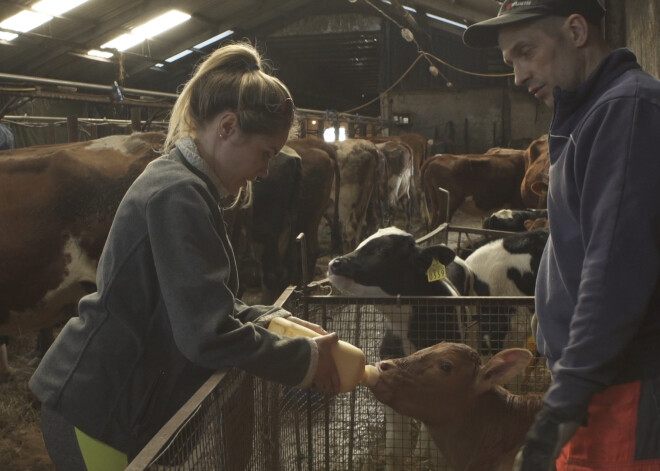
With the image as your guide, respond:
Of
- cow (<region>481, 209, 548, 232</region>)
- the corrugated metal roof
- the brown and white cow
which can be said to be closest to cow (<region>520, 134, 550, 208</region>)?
cow (<region>481, 209, 548, 232</region>)

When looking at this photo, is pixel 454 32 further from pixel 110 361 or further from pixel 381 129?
pixel 110 361

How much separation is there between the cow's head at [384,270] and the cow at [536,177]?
4.32m

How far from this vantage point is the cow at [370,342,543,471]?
2.76 metres

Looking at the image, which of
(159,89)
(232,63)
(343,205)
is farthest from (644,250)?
(159,89)

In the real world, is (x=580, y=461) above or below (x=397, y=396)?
above

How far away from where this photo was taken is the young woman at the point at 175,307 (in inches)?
67.9

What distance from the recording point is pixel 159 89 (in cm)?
2302

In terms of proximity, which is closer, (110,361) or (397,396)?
(110,361)

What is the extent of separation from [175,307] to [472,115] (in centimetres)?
2376

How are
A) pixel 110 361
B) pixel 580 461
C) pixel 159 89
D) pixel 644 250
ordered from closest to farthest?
pixel 644 250 → pixel 580 461 → pixel 110 361 → pixel 159 89

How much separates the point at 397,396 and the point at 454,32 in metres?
23.2

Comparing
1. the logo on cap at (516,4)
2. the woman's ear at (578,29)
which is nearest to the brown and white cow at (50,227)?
the logo on cap at (516,4)

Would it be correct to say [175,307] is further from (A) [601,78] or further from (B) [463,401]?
(B) [463,401]

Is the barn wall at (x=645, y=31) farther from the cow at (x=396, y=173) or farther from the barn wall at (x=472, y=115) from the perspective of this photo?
the barn wall at (x=472, y=115)
